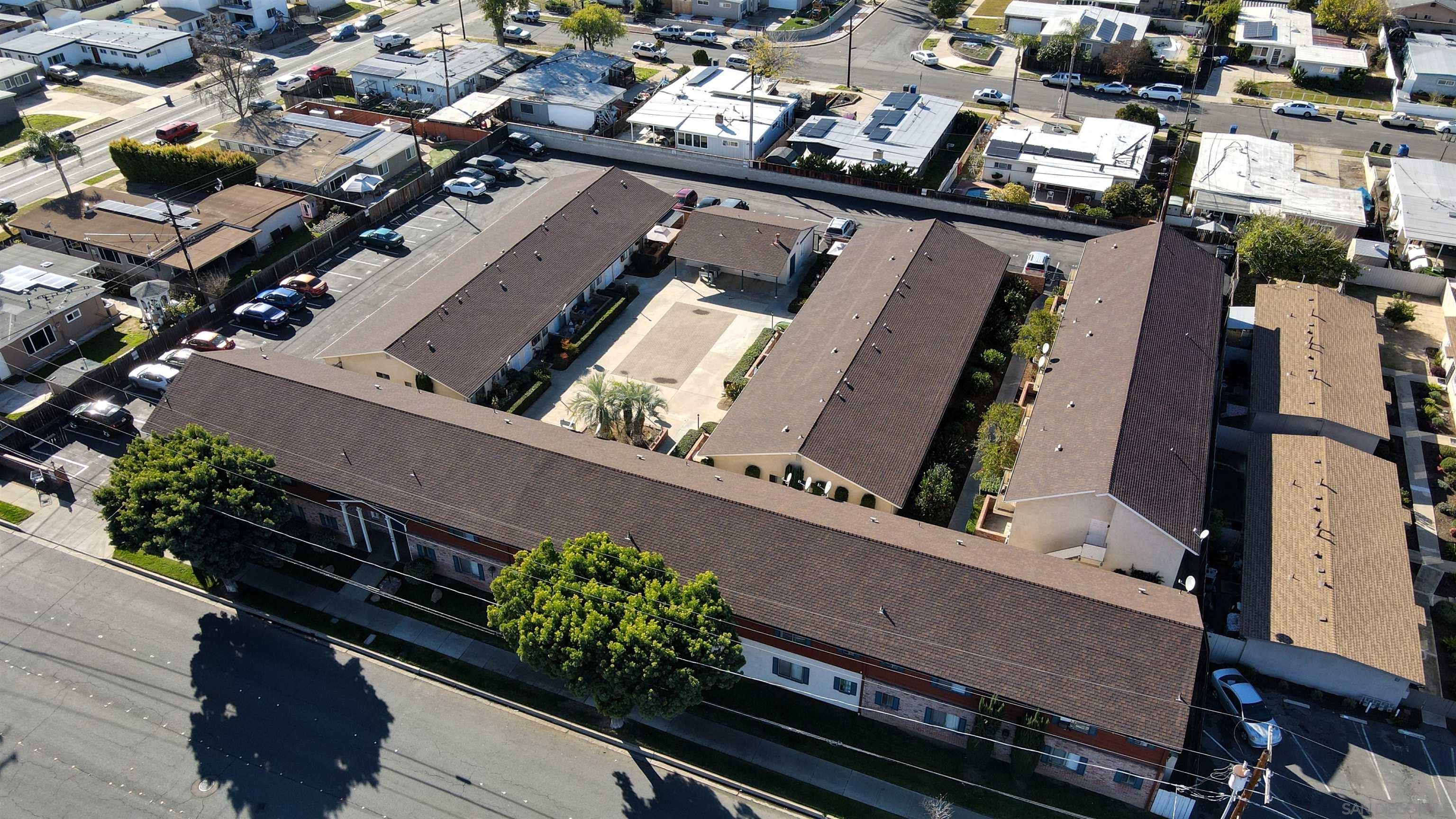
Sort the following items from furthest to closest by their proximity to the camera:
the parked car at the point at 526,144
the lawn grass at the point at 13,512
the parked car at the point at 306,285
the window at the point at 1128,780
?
the parked car at the point at 526,144 → the parked car at the point at 306,285 → the lawn grass at the point at 13,512 → the window at the point at 1128,780

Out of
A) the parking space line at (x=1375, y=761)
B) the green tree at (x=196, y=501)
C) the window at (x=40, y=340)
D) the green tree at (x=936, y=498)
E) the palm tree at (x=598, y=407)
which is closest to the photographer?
the parking space line at (x=1375, y=761)

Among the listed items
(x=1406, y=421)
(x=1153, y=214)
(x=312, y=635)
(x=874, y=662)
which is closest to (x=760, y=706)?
(x=874, y=662)

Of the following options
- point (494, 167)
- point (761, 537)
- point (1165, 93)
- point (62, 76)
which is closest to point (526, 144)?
point (494, 167)

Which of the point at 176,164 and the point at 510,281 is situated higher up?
the point at 176,164

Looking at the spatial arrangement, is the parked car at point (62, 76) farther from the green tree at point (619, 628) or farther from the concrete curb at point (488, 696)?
the green tree at point (619, 628)

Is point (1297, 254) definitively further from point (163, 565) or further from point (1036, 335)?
point (163, 565)

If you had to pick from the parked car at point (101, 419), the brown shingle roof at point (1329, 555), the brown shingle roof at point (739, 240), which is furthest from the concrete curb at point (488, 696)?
the brown shingle roof at point (739, 240)

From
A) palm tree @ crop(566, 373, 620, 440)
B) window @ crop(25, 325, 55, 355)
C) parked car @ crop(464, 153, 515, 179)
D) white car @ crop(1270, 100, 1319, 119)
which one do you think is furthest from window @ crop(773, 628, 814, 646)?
white car @ crop(1270, 100, 1319, 119)
